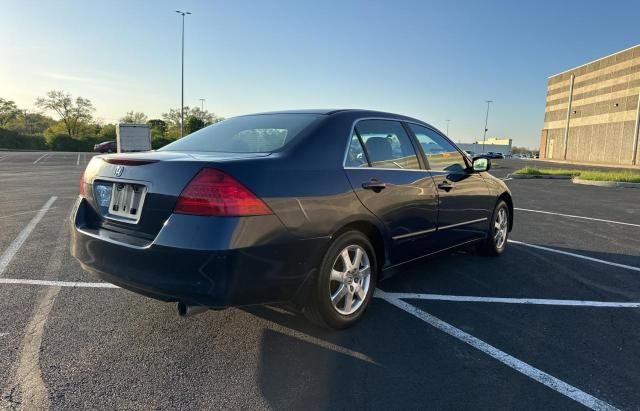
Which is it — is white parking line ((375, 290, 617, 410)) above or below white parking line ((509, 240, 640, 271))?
below

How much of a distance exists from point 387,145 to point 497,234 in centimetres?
254

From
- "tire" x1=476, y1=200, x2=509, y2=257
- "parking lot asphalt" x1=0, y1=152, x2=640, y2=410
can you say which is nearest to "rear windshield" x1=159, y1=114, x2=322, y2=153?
"parking lot asphalt" x1=0, y1=152, x2=640, y2=410

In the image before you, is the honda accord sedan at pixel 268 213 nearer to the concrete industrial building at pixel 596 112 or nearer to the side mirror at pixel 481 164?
the side mirror at pixel 481 164

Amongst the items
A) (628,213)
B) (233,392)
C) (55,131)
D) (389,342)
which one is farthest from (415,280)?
(55,131)

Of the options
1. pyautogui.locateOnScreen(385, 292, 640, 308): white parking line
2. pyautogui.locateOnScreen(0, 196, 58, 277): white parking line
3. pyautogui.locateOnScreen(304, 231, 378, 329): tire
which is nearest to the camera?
pyautogui.locateOnScreen(304, 231, 378, 329): tire

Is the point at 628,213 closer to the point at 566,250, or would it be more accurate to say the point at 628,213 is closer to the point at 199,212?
the point at 566,250

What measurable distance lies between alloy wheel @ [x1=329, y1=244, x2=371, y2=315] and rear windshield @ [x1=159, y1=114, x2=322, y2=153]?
917 millimetres

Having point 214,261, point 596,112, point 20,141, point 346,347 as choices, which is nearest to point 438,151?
point 346,347

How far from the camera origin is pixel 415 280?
14.6 feet

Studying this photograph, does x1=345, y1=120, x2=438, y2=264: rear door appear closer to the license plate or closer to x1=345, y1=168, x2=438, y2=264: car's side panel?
x1=345, y1=168, x2=438, y2=264: car's side panel

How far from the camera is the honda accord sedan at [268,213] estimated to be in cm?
248

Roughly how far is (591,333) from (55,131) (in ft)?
257

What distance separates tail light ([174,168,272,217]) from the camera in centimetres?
246

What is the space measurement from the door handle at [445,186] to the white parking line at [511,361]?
1.15m
